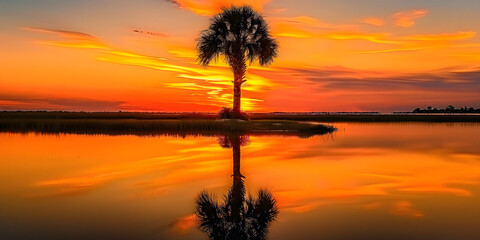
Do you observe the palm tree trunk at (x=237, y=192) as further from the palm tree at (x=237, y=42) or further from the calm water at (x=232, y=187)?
the palm tree at (x=237, y=42)

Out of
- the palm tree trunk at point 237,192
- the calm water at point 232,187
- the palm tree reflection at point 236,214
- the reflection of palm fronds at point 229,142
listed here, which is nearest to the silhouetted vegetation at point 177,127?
the reflection of palm fronds at point 229,142

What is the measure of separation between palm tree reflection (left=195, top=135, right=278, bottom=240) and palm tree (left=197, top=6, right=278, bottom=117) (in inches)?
1269

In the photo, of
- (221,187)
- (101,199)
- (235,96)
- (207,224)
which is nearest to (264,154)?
(221,187)

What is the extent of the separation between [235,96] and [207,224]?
35.6 meters

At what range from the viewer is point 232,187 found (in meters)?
12.1

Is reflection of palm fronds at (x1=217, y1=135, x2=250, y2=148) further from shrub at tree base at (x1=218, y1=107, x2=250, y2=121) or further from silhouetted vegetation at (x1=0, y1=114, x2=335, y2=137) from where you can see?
shrub at tree base at (x1=218, y1=107, x2=250, y2=121)

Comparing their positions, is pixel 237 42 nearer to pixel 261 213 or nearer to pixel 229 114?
pixel 229 114

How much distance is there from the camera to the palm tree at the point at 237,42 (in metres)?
42.9

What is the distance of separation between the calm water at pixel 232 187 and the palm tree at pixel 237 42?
23.0 m

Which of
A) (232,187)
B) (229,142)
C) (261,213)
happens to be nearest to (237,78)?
(229,142)

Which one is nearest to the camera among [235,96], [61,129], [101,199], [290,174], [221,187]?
[101,199]

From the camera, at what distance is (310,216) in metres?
8.84

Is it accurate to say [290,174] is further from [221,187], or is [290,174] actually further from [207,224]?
[207,224]

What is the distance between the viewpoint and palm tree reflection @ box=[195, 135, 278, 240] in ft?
25.0
